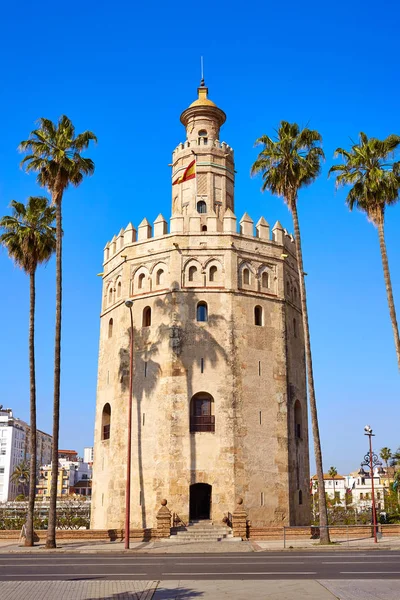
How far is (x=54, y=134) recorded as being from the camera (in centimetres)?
2938

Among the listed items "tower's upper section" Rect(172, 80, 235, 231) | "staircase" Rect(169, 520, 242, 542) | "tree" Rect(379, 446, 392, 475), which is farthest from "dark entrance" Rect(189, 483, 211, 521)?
"tree" Rect(379, 446, 392, 475)

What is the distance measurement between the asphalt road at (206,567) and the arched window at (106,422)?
14.4 meters

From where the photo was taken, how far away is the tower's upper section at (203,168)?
3778 centimetres

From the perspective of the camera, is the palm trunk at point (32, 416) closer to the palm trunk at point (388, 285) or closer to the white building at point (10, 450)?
the palm trunk at point (388, 285)

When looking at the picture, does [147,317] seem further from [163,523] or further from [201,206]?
[163,523]

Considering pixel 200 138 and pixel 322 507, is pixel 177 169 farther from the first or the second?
pixel 322 507

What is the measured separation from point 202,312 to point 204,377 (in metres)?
3.57

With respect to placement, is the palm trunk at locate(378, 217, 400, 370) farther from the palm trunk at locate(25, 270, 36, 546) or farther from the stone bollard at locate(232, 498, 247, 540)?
the palm trunk at locate(25, 270, 36, 546)

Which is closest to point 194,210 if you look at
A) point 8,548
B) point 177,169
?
point 177,169

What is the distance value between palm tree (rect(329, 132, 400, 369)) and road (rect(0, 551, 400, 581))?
14499mm

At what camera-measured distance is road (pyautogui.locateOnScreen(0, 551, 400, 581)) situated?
14641mm

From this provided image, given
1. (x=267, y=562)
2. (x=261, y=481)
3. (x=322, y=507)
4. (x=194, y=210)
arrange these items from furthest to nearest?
(x=194, y=210) → (x=261, y=481) → (x=322, y=507) → (x=267, y=562)

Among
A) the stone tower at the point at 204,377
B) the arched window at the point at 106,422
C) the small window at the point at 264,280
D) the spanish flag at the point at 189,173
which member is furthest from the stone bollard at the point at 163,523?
the spanish flag at the point at 189,173

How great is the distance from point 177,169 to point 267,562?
26.7 metres
